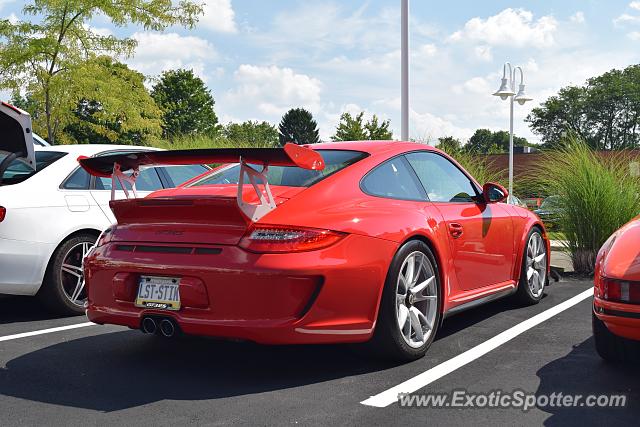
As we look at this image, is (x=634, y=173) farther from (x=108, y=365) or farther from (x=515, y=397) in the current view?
(x=108, y=365)

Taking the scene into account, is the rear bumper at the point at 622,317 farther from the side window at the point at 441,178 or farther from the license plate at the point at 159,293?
the license plate at the point at 159,293

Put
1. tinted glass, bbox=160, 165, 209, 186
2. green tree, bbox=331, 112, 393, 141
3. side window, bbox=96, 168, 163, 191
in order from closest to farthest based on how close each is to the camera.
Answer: side window, bbox=96, 168, 163, 191 < tinted glass, bbox=160, 165, 209, 186 < green tree, bbox=331, 112, 393, 141

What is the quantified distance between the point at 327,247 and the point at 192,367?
1.16 meters

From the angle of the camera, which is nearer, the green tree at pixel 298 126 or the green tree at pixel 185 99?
the green tree at pixel 185 99

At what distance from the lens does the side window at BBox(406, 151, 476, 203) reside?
4.85 m

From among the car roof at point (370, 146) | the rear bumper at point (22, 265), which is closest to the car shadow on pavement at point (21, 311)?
the rear bumper at point (22, 265)

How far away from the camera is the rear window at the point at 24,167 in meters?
5.57

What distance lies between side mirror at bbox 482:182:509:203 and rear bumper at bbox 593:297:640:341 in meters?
1.85

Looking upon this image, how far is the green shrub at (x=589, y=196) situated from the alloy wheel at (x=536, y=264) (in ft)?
7.60

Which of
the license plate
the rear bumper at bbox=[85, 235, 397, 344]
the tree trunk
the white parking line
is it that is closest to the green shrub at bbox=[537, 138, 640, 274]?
the white parking line

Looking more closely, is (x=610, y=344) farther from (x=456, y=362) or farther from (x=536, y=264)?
(x=536, y=264)

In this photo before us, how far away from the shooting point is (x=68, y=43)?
18.1m

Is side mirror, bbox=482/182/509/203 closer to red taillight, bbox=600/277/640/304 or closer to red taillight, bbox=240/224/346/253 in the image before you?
red taillight, bbox=600/277/640/304

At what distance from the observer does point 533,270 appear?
A: 6.18m
